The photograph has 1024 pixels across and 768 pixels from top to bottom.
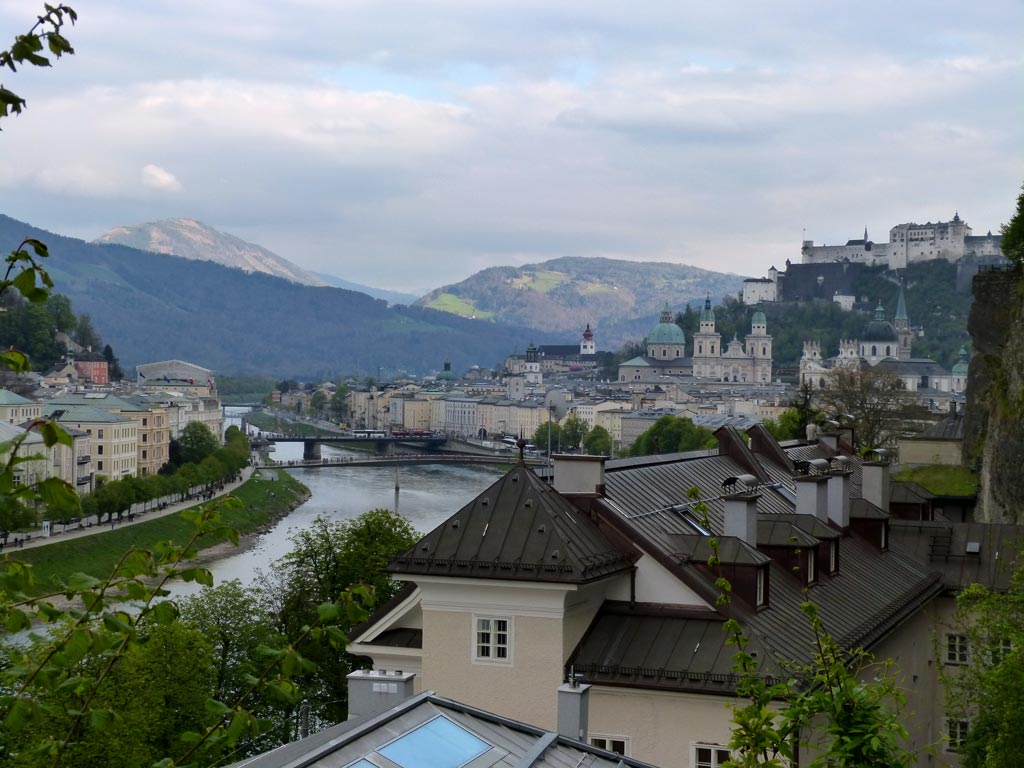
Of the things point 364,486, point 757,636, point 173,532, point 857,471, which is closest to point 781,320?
point 364,486

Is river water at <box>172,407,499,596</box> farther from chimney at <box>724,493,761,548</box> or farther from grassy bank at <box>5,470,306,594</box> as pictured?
chimney at <box>724,493,761,548</box>

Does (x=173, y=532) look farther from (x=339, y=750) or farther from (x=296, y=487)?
(x=339, y=750)

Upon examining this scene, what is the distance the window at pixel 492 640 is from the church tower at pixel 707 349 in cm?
15138

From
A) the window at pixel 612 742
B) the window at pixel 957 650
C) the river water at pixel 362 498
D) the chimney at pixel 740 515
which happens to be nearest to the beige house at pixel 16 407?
the river water at pixel 362 498

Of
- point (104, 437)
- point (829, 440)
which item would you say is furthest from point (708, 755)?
point (104, 437)

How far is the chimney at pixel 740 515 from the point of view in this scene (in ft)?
38.8

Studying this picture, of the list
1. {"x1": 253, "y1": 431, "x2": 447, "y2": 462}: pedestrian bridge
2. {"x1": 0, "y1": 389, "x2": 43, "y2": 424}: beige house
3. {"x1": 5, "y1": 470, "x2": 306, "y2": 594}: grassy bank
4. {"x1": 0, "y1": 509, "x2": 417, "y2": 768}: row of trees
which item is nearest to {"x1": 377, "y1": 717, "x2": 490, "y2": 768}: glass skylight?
{"x1": 0, "y1": 509, "x2": 417, "y2": 768}: row of trees

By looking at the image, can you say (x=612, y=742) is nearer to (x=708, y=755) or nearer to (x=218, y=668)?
(x=708, y=755)

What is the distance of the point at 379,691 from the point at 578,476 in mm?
3770

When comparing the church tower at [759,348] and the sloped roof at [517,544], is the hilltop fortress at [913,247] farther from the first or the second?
the sloped roof at [517,544]

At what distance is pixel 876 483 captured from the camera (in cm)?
1856

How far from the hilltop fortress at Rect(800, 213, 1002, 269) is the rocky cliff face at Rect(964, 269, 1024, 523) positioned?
124 meters

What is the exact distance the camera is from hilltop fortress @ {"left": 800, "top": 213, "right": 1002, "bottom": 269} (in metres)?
154

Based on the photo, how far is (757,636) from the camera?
10.2 m
